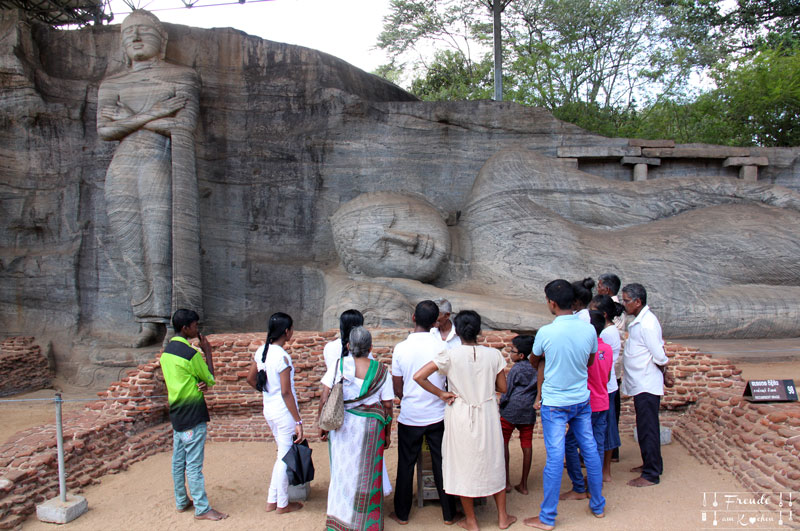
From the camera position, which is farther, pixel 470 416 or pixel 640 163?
pixel 640 163

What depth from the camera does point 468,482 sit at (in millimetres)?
3279

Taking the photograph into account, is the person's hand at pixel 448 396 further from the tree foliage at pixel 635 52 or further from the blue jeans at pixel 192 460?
the tree foliage at pixel 635 52

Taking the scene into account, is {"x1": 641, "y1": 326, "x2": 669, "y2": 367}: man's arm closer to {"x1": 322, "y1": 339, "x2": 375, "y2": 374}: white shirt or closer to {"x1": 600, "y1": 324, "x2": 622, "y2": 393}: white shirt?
{"x1": 600, "y1": 324, "x2": 622, "y2": 393}: white shirt

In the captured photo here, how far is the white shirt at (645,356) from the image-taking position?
3.92 meters

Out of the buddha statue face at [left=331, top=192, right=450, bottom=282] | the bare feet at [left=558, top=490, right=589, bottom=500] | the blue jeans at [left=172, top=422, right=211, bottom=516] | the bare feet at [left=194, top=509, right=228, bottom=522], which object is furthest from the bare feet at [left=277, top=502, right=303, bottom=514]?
the buddha statue face at [left=331, top=192, right=450, bottom=282]

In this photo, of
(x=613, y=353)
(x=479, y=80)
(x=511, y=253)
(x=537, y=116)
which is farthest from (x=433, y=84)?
(x=613, y=353)

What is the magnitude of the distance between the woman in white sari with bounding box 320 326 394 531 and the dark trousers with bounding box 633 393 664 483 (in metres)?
1.89

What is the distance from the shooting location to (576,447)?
3.73m

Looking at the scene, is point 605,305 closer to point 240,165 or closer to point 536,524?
point 536,524

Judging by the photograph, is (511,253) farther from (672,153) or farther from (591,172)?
(672,153)

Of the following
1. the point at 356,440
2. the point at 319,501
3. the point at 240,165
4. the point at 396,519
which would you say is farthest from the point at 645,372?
the point at 240,165

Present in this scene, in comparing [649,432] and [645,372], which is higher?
[645,372]

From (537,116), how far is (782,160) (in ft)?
11.5

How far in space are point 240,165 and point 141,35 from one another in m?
2.00
